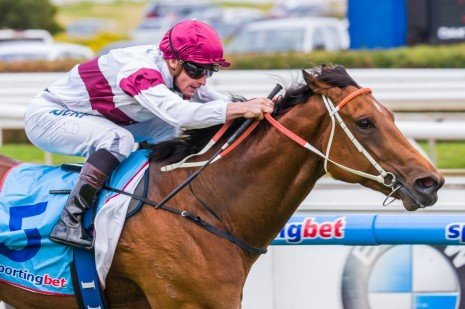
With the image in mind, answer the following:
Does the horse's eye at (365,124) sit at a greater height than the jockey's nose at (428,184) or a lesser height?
greater

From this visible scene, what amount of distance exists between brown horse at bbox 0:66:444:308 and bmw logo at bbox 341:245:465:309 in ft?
4.58

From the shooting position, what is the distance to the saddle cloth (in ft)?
16.2

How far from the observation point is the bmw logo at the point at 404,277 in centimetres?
614

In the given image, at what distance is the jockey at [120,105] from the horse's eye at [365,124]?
0.41 m

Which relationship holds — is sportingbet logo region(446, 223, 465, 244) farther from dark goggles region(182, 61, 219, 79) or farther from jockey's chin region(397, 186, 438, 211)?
dark goggles region(182, 61, 219, 79)

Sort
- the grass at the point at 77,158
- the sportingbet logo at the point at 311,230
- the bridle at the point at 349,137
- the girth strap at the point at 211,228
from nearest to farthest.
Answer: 1. the bridle at the point at 349,137
2. the girth strap at the point at 211,228
3. the sportingbet logo at the point at 311,230
4. the grass at the point at 77,158

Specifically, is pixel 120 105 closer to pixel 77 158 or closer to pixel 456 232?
pixel 456 232

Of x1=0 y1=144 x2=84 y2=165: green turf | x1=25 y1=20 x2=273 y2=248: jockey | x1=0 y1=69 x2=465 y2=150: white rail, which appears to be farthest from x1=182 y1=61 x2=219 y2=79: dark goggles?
x1=0 y1=144 x2=84 y2=165: green turf

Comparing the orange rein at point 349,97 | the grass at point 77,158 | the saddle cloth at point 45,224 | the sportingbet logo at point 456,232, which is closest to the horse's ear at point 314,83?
the orange rein at point 349,97

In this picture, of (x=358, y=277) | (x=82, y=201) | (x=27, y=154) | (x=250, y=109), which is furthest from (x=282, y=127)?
(x=27, y=154)

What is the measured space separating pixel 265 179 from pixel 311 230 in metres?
0.97

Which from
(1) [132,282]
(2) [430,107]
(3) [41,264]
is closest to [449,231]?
(1) [132,282]

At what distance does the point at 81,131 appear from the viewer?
5141 millimetres

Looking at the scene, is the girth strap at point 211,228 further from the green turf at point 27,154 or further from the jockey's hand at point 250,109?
the green turf at point 27,154
